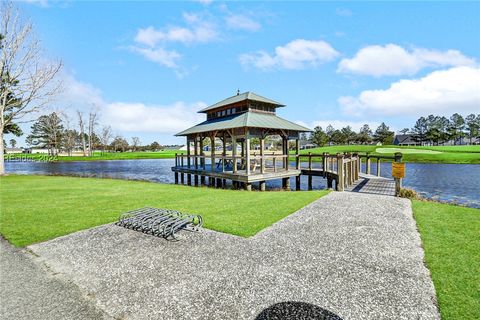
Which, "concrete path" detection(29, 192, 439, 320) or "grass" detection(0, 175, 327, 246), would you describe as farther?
"grass" detection(0, 175, 327, 246)

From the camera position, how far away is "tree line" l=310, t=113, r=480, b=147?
287 feet

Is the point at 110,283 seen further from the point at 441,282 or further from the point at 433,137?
the point at 433,137

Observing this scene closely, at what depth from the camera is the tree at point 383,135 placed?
99150 millimetres

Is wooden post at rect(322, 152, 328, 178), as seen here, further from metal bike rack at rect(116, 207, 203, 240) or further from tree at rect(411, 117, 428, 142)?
tree at rect(411, 117, 428, 142)

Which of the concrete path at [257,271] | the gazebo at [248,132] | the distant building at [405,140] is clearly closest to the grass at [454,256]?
the concrete path at [257,271]

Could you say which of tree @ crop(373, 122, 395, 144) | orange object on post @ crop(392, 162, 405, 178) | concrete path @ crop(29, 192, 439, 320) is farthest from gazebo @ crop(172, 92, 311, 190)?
tree @ crop(373, 122, 395, 144)

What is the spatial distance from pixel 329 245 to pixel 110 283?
15.0 feet

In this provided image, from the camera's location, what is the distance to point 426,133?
89.8 meters

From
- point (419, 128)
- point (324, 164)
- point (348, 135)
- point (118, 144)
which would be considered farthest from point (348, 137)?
point (118, 144)

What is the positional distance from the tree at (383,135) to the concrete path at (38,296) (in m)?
111

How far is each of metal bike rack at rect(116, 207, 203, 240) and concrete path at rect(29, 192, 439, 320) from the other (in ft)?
0.69

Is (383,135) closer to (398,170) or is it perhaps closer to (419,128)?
(419,128)

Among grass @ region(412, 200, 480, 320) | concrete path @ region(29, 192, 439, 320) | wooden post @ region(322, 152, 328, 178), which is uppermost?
wooden post @ region(322, 152, 328, 178)

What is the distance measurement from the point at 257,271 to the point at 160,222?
3399mm
